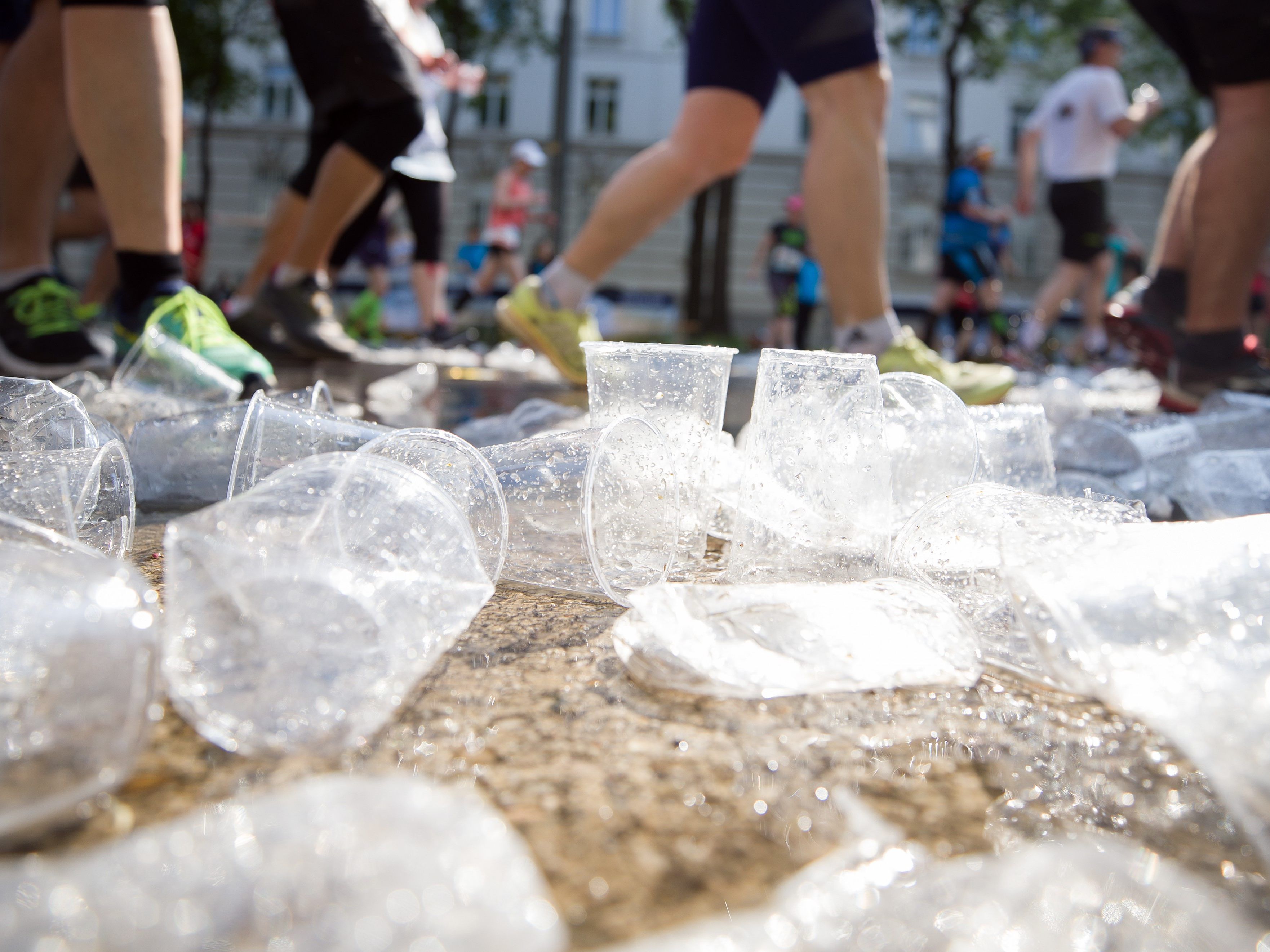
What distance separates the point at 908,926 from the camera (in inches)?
25.8

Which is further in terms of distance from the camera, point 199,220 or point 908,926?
point 199,220

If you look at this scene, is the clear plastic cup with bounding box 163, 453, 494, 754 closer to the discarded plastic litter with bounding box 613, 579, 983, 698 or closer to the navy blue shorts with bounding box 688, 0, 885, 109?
the discarded plastic litter with bounding box 613, 579, 983, 698

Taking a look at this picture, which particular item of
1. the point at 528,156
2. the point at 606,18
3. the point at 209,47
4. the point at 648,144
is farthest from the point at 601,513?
the point at 606,18

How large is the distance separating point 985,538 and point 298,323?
10.7 ft

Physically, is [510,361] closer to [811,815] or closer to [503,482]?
[503,482]

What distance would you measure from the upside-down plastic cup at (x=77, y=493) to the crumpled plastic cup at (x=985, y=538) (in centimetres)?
109

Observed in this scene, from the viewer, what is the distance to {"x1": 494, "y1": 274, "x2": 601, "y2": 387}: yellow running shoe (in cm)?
348

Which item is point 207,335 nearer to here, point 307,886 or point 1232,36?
point 307,886

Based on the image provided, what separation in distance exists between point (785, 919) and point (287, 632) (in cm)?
48

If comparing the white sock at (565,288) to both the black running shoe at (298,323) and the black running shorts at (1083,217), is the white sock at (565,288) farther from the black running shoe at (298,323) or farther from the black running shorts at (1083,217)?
the black running shorts at (1083,217)

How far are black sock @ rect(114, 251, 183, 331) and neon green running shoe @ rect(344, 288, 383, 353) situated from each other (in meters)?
5.72

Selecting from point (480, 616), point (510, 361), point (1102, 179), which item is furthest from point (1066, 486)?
point (1102, 179)

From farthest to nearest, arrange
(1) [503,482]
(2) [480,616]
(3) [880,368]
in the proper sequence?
(3) [880,368], (1) [503,482], (2) [480,616]

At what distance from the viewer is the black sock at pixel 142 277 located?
2.56m
